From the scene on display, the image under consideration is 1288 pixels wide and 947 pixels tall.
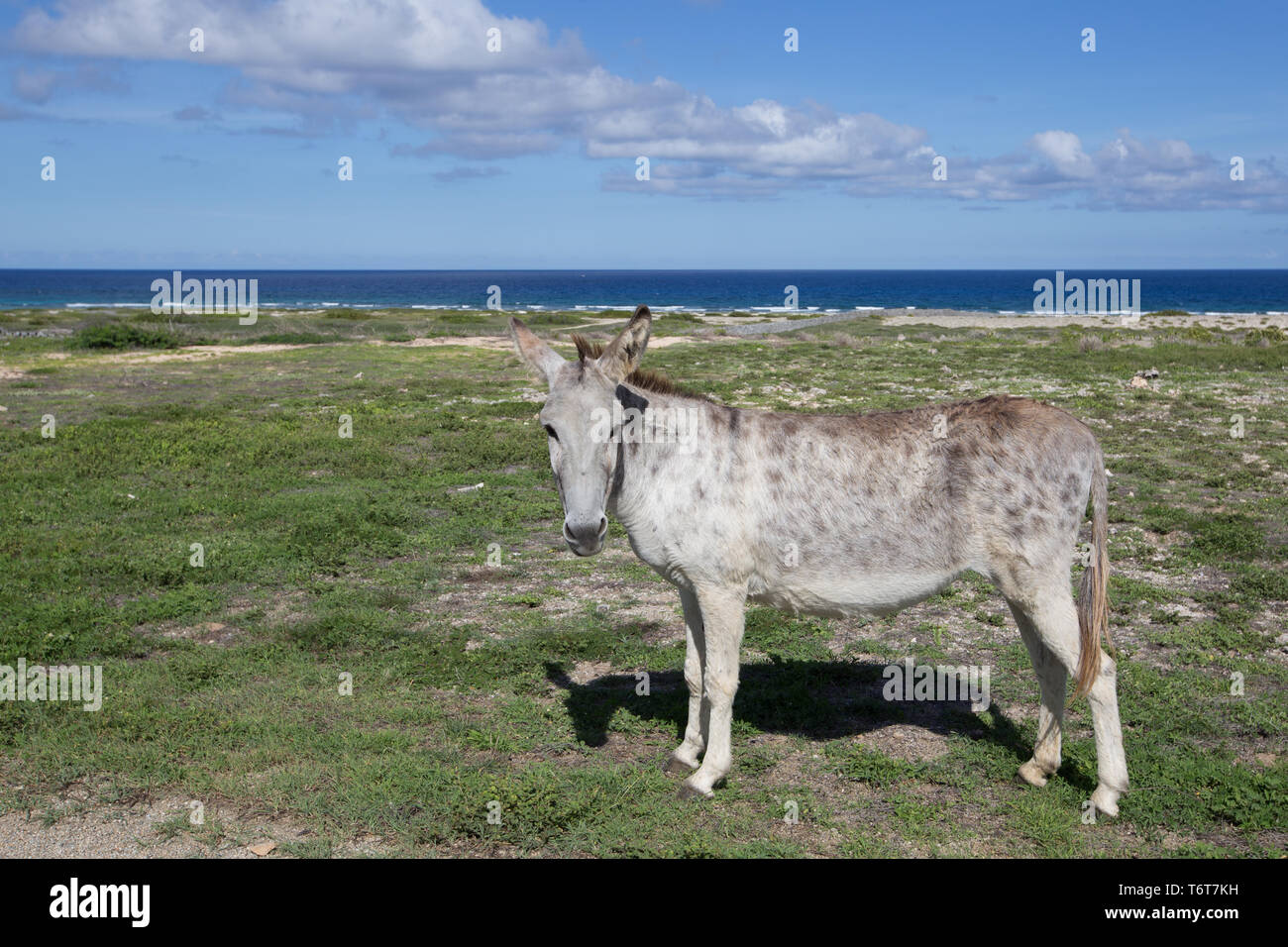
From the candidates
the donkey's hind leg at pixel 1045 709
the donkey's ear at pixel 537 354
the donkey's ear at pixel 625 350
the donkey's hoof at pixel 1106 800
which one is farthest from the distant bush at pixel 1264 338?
the donkey's ear at pixel 537 354

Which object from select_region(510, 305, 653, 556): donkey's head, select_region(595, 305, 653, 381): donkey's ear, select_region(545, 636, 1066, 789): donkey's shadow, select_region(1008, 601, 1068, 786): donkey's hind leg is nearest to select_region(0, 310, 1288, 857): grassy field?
select_region(545, 636, 1066, 789): donkey's shadow

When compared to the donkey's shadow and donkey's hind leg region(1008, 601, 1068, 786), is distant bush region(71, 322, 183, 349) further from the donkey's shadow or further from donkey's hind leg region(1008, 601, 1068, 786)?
donkey's hind leg region(1008, 601, 1068, 786)

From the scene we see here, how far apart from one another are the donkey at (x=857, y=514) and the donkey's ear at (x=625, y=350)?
12mm

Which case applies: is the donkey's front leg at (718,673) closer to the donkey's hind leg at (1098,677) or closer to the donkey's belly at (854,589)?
the donkey's belly at (854,589)

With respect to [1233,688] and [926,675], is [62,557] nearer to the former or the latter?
[926,675]

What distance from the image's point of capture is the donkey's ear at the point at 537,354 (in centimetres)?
612

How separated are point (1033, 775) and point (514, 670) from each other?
4.75m

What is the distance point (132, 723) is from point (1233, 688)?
9694mm

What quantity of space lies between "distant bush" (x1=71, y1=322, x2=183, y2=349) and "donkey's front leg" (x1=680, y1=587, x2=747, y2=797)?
1773 inches

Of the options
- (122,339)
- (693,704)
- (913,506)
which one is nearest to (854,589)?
(913,506)

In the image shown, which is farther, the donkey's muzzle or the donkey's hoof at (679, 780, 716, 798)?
the donkey's hoof at (679, 780, 716, 798)

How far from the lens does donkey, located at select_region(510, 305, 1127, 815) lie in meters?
6.25
